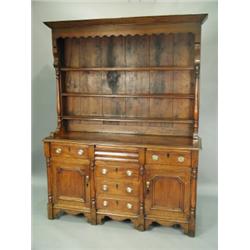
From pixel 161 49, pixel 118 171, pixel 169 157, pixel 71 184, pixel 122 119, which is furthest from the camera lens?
pixel 122 119

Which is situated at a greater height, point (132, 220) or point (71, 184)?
point (71, 184)

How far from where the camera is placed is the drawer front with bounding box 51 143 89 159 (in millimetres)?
2570

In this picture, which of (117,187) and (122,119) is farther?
(122,119)

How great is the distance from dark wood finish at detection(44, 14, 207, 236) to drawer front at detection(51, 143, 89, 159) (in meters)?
0.01

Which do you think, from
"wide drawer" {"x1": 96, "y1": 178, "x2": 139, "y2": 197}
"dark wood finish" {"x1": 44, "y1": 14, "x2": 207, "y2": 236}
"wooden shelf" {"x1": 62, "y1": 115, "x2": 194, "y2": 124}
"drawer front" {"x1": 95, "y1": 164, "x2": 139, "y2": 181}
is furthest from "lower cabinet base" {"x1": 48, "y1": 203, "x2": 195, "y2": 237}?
"wooden shelf" {"x1": 62, "y1": 115, "x2": 194, "y2": 124}

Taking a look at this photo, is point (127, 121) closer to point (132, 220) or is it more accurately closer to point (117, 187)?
point (117, 187)

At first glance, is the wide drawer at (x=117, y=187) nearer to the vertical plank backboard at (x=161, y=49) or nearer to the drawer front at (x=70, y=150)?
the drawer front at (x=70, y=150)

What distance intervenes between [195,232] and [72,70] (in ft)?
7.11

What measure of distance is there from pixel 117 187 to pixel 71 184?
0.50 m

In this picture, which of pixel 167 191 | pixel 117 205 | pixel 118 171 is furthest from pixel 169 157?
pixel 117 205

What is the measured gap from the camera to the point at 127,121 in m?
2.91

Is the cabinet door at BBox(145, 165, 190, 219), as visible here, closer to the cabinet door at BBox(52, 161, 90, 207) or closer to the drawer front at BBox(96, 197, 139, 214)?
the drawer front at BBox(96, 197, 139, 214)
